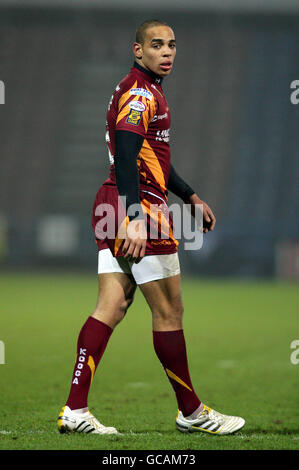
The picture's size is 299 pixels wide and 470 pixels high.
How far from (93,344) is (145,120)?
1085 millimetres

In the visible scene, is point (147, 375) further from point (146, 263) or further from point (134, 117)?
point (134, 117)

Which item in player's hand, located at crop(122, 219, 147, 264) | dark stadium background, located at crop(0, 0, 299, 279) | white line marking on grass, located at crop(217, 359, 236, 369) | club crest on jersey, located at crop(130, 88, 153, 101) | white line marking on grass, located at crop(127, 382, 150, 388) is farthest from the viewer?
dark stadium background, located at crop(0, 0, 299, 279)

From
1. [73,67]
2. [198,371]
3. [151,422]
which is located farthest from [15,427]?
[73,67]

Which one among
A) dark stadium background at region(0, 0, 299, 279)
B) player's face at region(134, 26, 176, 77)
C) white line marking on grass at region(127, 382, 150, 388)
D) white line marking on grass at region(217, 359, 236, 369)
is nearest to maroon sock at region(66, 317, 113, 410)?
player's face at region(134, 26, 176, 77)

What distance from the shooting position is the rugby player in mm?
3607

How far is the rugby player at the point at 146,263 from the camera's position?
3.61 meters

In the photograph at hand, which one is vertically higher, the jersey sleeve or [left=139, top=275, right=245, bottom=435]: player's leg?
the jersey sleeve

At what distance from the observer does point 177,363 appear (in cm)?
380

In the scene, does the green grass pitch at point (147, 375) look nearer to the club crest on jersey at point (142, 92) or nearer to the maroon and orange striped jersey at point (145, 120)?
the maroon and orange striped jersey at point (145, 120)

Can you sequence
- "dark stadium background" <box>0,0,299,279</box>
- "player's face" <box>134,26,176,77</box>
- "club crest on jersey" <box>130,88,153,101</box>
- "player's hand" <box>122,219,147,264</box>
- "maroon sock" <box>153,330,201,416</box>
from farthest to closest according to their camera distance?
"dark stadium background" <box>0,0,299,279</box> < "maroon sock" <box>153,330,201,416</box> < "player's face" <box>134,26,176,77</box> < "club crest on jersey" <box>130,88,153,101</box> < "player's hand" <box>122,219,147,264</box>

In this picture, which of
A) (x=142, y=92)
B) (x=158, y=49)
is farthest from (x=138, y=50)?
(x=142, y=92)

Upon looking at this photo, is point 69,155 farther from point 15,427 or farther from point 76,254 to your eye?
point 15,427

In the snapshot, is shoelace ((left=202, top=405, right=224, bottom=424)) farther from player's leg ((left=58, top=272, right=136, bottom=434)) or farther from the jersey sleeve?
the jersey sleeve

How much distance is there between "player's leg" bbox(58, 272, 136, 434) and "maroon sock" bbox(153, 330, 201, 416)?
25cm
